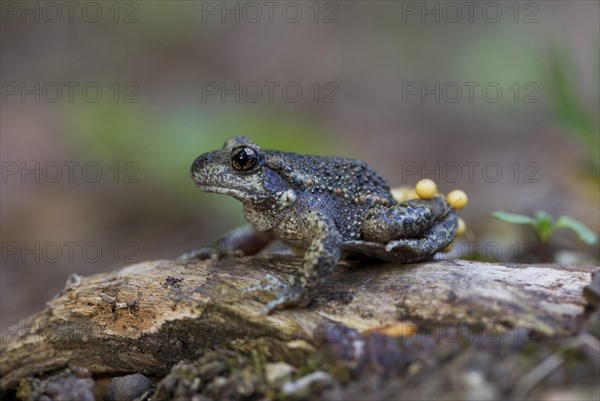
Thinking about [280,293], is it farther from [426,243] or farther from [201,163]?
[201,163]

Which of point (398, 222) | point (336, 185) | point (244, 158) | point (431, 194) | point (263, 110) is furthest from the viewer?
point (263, 110)

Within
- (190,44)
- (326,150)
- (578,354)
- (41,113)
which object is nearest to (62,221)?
(41,113)

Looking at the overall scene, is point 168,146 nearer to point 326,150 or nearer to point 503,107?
point 326,150

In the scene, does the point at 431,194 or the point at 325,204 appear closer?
the point at 325,204

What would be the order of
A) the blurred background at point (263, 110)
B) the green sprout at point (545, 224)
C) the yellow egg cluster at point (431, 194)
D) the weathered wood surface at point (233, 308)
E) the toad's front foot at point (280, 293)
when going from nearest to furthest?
the weathered wood surface at point (233, 308)
the toad's front foot at point (280, 293)
the yellow egg cluster at point (431, 194)
the green sprout at point (545, 224)
the blurred background at point (263, 110)

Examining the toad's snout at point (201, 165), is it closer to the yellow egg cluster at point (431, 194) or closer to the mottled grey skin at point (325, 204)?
the mottled grey skin at point (325, 204)

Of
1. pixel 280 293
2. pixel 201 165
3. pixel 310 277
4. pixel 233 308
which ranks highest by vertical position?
pixel 201 165

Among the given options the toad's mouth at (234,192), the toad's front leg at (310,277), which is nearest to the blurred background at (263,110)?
the toad's front leg at (310,277)

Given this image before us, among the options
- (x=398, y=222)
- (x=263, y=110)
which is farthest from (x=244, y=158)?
(x=263, y=110)
